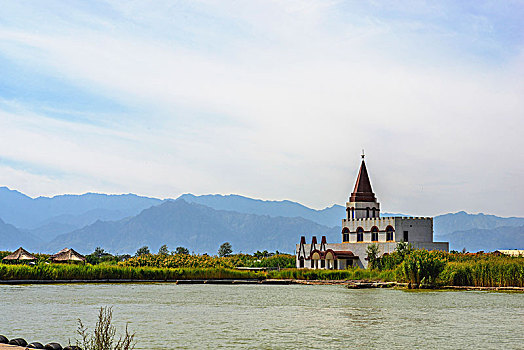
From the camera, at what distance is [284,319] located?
2322 centimetres

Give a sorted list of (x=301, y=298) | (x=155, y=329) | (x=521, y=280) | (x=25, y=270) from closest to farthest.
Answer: (x=155, y=329) < (x=301, y=298) < (x=521, y=280) < (x=25, y=270)

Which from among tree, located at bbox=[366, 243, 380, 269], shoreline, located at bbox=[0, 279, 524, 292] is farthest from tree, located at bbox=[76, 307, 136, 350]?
tree, located at bbox=[366, 243, 380, 269]

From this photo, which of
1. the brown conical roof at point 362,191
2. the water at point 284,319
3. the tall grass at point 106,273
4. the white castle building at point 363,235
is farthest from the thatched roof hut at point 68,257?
the brown conical roof at point 362,191

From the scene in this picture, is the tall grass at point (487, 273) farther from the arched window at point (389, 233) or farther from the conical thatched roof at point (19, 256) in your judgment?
the conical thatched roof at point (19, 256)

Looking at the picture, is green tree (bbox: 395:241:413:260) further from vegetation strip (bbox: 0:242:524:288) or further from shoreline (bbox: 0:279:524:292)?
shoreline (bbox: 0:279:524:292)

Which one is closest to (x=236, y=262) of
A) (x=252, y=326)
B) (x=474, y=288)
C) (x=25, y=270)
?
(x=25, y=270)

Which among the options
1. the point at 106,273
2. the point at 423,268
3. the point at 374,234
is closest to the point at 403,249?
the point at 374,234

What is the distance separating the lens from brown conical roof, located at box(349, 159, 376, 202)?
220ft

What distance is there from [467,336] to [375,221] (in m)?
44.8

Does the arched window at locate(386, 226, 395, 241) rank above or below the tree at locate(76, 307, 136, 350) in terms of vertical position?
above

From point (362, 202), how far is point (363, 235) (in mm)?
3833

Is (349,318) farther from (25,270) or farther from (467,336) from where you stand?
(25,270)

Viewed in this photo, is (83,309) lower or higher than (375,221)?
lower

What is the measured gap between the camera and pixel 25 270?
147 ft
